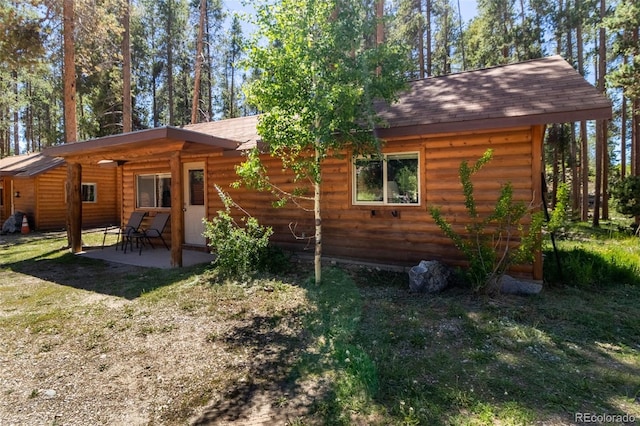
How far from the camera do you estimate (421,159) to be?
5.86 m

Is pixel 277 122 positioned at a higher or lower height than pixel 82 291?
higher

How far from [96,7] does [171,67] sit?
12861 millimetres

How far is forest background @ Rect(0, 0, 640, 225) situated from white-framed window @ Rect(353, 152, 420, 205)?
Result: 1.50m

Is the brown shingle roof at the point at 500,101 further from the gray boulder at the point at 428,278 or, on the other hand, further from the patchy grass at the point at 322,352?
the patchy grass at the point at 322,352

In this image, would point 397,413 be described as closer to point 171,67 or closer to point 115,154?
point 115,154

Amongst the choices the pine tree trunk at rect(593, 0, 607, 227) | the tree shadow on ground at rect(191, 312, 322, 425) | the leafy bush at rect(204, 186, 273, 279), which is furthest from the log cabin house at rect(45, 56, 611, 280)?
the pine tree trunk at rect(593, 0, 607, 227)

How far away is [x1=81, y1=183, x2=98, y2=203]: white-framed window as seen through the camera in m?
15.3

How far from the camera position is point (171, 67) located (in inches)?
920

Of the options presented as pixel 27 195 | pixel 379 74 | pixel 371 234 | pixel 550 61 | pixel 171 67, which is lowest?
pixel 371 234

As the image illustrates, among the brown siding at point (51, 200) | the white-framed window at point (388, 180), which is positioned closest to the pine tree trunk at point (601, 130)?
the white-framed window at point (388, 180)

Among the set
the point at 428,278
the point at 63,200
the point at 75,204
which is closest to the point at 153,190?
the point at 75,204

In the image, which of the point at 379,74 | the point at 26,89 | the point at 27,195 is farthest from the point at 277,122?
the point at 26,89

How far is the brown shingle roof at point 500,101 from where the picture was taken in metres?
4.56

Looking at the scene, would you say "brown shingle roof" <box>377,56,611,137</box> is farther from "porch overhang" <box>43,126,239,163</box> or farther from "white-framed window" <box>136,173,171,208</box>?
"white-framed window" <box>136,173,171,208</box>
